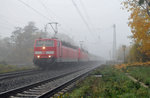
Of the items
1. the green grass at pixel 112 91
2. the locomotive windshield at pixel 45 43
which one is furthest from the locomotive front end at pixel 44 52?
the green grass at pixel 112 91

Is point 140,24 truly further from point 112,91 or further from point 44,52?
point 112,91

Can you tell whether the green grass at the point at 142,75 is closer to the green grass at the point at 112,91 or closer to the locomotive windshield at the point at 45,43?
the green grass at the point at 112,91

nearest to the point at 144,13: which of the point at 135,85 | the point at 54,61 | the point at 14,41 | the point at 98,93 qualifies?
the point at 54,61

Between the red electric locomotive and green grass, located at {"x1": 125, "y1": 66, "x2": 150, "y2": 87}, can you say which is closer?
green grass, located at {"x1": 125, "y1": 66, "x2": 150, "y2": 87}

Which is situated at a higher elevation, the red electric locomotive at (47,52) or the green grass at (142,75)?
the red electric locomotive at (47,52)

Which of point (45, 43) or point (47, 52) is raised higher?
point (45, 43)

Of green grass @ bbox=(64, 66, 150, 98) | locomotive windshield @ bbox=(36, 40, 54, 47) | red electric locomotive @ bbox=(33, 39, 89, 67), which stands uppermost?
locomotive windshield @ bbox=(36, 40, 54, 47)

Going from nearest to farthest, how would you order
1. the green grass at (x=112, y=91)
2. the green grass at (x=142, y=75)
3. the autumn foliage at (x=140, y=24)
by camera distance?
the green grass at (x=112, y=91) → the green grass at (x=142, y=75) → the autumn foliage at (x=140, y=24)

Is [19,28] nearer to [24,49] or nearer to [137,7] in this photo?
[24,49]

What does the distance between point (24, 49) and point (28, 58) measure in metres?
2.69

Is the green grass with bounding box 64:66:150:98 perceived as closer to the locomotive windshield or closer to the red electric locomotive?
the red electric locomotive

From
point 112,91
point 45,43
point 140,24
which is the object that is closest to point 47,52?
point 45,43

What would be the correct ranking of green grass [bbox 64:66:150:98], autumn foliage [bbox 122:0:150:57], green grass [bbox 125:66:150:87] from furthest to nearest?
autumn foliage [bbox 122:0:150:57] < green grass [bbox 125:66:150:87] < green grass [bbox 64:66:150:98]

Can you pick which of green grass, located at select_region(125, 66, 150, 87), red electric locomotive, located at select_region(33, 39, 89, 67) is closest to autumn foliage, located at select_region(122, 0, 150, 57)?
green grass, located at select_region(125, 66, 150, 87)
